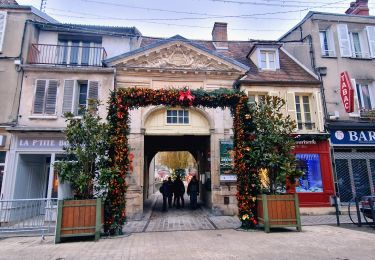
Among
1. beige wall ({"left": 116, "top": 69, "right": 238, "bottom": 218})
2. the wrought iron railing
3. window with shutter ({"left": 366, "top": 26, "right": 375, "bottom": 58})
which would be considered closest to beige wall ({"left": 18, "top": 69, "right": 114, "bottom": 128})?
beige wall ({"left": 116, "top": 69, "right": 238, "bottom": 218})

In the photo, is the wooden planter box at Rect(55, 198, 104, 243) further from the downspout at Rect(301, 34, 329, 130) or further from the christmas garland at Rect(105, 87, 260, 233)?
the downspout at Rect(301, 34, 329, 130)

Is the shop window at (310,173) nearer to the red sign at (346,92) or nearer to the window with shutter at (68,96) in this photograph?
the red sign at (346,92)

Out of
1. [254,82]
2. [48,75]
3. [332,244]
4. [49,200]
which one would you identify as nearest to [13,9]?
[48,75]

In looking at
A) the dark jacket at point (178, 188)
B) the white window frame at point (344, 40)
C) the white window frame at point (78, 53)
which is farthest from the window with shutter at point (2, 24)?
the white window frame at point (344, 40)

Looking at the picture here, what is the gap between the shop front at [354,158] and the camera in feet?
39.5

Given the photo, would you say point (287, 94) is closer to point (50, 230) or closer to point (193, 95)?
point (193, 95)

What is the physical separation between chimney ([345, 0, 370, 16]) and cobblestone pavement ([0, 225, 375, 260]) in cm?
1324

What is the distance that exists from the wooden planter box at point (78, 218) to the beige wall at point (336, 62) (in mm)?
11562

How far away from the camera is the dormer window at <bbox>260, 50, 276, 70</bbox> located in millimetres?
13758

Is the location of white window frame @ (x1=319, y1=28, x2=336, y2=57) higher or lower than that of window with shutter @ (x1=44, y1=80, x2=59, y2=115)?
higher

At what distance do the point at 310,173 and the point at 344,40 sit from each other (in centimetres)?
740

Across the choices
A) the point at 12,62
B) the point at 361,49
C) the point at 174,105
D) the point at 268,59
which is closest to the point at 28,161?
the point at 12,62

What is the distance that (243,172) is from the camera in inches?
315

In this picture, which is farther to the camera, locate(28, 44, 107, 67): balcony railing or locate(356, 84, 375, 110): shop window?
locate(356, 84, 375, 110): shop window
